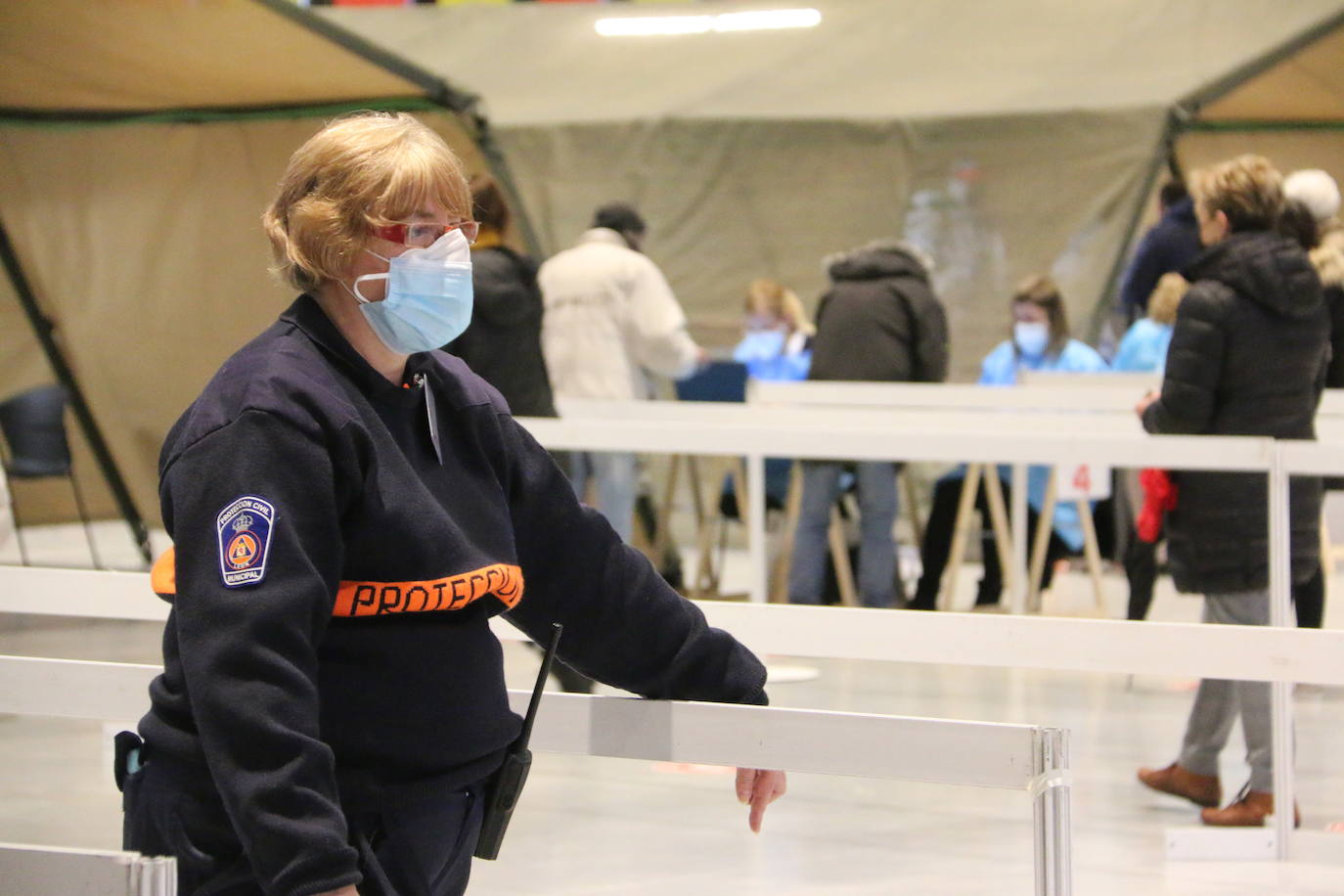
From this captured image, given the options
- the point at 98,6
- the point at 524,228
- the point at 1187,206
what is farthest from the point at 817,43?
the point at 98,6

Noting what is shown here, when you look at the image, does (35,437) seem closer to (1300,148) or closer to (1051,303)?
(1051,303)

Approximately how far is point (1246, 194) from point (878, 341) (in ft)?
7.81

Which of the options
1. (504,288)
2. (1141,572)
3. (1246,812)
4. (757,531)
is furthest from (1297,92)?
(1246,812)

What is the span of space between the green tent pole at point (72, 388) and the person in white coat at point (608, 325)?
2336 millimetres

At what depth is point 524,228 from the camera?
876cm

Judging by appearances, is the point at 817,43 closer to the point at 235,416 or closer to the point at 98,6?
the point at 98,6

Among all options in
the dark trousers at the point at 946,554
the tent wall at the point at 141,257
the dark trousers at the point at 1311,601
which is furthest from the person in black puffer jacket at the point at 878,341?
the tent wall at the point at 141,257

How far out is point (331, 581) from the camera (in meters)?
1.49

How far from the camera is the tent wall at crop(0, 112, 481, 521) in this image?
745cm

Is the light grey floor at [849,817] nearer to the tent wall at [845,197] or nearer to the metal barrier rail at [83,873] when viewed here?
the metal barrier rail at [83,873]

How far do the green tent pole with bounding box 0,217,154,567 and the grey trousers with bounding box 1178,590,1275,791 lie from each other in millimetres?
4753

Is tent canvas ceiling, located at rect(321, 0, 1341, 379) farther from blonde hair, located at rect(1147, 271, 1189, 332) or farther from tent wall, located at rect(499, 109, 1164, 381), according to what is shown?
blonde hair, located at rect(1147, 271, 1189, 332)

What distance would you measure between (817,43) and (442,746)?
7648mm

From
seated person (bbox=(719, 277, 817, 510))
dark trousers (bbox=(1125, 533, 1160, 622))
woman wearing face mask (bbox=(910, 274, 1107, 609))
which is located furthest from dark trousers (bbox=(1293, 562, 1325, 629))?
seated person (bbox=(719, 277, 817, 510))
